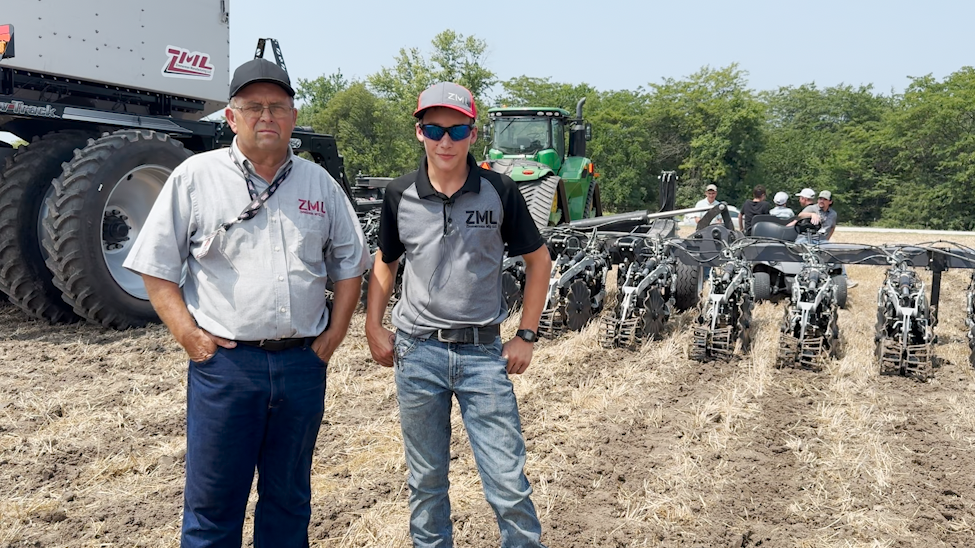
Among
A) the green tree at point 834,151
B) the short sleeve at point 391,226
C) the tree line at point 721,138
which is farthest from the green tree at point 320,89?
the short sleeve at point 391,226

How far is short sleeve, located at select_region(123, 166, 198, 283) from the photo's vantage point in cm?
221

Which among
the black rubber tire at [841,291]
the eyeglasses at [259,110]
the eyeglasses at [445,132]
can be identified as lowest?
the black rubber tire at [841,291]

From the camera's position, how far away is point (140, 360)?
5652 millimetres

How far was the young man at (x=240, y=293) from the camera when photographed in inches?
88.2

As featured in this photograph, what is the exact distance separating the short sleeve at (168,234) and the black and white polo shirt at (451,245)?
62cm

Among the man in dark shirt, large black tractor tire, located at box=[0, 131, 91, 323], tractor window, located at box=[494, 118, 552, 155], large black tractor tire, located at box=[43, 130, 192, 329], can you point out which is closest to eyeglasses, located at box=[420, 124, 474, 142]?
large black tractor tire, located at box=[43, 130, 192, 329]

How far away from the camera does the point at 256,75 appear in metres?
2.25

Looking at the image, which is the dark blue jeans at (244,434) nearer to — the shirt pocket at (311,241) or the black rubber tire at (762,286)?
the shirt pocket at (311,241)

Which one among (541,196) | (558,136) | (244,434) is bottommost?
(244,434)

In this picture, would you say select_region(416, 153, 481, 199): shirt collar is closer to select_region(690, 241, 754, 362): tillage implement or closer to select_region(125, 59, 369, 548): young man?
select_region(125, 59, 369, 548): young man

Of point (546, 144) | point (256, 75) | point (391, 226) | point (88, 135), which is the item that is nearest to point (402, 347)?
point (391, 226)

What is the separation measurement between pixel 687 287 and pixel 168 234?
6731 millimetres

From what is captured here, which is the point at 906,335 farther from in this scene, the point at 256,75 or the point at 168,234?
the point at 168,234

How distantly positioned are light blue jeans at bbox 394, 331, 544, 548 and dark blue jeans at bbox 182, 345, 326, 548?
305mm
